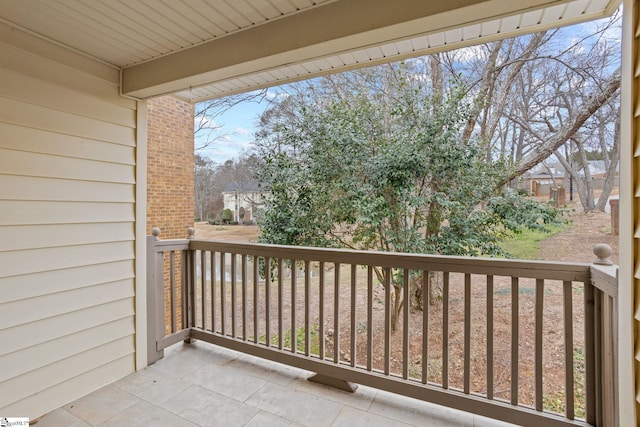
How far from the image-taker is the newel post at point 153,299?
2.62 metres

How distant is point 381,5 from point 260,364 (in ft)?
8.84

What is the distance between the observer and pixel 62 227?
81.3 inches

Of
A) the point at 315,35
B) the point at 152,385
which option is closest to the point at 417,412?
the point at 152,385

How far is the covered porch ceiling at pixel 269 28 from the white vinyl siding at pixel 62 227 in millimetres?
275

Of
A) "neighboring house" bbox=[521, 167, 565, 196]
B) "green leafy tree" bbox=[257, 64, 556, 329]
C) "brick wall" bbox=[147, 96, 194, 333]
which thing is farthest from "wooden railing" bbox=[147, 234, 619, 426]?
"brick wall" bbox=[147, 96, 194, 333]

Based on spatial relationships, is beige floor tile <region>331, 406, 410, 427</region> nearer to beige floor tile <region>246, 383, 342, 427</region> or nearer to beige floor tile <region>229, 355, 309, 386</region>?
beige floor tile <region>246, 383, 342, 427</region>

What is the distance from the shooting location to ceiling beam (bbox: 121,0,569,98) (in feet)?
4.64

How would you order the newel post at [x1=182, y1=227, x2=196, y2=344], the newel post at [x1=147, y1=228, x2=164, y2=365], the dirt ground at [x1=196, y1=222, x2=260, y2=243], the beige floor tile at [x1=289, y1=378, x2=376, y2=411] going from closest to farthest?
the beige floor tile at [x1=289, y1=378, x2=376, y2=411], the newel post at [x1=147, y1=228, x2=164, y2=365], the newel post at [x1=182, y1=227, x2=196, y2=344], the dirt ground at [x1=196, y1=222, x2=260, y2=243]

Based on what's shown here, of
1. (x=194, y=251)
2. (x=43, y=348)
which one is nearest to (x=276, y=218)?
(x=194, y=251)

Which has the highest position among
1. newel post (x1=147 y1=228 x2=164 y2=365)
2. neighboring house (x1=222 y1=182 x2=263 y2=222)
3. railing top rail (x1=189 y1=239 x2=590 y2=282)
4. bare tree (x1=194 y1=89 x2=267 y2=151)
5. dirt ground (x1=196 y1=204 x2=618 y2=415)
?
bare tree (x1=194 y1=89 x2=267 y2=151)

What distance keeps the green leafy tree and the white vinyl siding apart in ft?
8.28

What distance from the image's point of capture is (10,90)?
182 cm

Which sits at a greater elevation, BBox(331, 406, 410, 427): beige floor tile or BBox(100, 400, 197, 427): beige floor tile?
BBox(100, 400, 197, 427): beige floor tile

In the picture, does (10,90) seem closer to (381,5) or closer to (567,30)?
(381,5)
